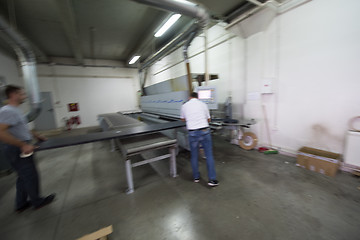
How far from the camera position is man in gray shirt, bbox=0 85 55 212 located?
57.6 inches

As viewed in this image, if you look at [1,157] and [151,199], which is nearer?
[151,199]

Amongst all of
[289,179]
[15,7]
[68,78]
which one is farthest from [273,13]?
[68,78]

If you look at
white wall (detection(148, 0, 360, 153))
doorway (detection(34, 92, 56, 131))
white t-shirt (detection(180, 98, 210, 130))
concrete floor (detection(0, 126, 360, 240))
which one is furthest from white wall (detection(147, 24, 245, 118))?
doorway (detection(34, 92, 56, 131))

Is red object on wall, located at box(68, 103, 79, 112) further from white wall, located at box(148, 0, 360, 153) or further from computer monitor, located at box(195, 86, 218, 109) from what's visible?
white wall, located at box(148, 0, 360, 153)

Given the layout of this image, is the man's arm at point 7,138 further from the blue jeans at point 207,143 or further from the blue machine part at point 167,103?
the blue machine part at point 167,103

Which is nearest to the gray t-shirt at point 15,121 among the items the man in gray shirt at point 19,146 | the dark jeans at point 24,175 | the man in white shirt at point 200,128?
the man in gray shirt at point 19,146

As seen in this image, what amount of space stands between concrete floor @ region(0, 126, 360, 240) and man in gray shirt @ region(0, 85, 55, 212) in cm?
28

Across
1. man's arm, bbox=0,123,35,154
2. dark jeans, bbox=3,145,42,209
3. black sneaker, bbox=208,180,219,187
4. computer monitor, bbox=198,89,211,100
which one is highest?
computer monitor, bbox=198,89,211,100

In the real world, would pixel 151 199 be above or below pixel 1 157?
below

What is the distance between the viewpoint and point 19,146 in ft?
4.91

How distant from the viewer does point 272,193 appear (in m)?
1.94

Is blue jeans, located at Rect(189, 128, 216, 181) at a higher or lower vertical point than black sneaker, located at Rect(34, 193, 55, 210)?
higher

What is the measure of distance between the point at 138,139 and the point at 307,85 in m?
3.16

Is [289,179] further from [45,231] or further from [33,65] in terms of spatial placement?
[33,65]
